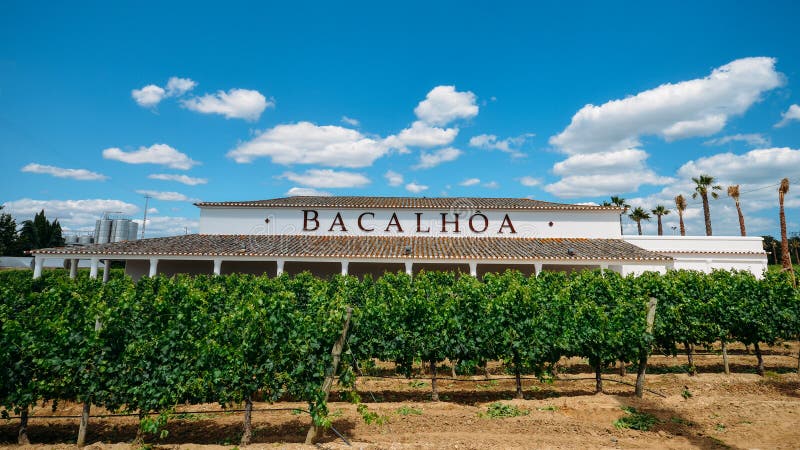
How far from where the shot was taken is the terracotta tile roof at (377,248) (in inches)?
743

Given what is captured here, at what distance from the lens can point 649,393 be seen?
29.4ft

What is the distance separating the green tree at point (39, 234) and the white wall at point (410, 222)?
57881 millimetres

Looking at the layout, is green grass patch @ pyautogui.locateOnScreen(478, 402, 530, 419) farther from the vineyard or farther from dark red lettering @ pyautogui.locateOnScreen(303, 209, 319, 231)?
dark red lettering @ pyautogui.locateOnScreen(303, 209, 319, 231)

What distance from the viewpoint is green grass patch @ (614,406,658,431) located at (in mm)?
7078

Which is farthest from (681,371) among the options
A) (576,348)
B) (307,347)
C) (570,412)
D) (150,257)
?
(150,257)

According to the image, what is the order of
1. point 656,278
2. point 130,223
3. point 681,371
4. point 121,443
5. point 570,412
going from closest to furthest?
1. point 121,443
2. point 570,412
3. point 681,371
4. point 656,278
5. point 130,223

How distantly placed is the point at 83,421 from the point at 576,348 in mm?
9550

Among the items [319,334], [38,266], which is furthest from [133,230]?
[319,334]

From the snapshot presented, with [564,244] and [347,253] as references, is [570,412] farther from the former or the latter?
[564,244]

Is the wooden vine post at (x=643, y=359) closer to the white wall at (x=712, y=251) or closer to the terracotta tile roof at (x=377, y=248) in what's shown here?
the terracotta tile roof at (x=377, y=248)

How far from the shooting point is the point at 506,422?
7.06 meters

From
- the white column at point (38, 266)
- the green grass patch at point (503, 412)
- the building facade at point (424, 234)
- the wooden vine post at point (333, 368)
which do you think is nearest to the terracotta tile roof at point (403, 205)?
the building facade at point (424, 234)

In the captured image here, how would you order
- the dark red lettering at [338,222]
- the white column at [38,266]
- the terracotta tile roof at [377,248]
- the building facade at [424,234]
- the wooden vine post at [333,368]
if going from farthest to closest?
the dark red lettering at [338,222]
the building facade at [424,234]
the terracotta tile roof at [377,248]
the white column at [38,266]
the wooden vine post at [333,368]

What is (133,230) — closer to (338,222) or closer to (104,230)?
(104,230)
